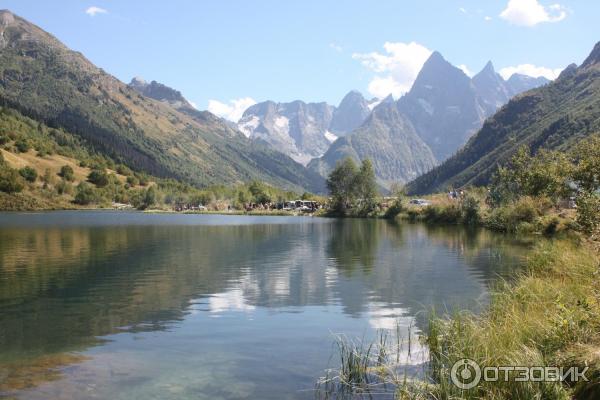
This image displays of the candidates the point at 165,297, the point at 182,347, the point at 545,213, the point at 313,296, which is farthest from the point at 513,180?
the point at 182,347

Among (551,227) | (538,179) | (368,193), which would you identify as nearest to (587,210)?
(551,227)

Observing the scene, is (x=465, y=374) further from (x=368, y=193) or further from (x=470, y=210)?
(x=368, y=193)

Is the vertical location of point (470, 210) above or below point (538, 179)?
below

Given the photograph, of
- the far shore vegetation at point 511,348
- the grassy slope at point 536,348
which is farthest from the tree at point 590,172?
the grassy slope at point 536,348

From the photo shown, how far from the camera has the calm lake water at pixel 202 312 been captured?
55.5 ft

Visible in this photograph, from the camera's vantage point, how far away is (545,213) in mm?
82500

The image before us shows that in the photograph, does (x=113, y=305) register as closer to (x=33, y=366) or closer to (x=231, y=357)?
(x=33, y=366)

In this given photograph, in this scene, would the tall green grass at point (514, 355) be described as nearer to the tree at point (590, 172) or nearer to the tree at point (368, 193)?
the tree at point (590, 172)

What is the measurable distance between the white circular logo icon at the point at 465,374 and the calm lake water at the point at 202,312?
4.75 m

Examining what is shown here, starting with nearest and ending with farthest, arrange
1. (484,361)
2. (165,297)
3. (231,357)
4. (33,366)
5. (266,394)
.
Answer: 1. (484,361)
2. (266,394)
3. (33,366)
4. (231,357)
5. (165,297)

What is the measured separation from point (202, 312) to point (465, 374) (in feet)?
60.4

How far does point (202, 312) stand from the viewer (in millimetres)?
28094

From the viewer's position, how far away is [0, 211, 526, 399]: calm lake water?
1691 cm

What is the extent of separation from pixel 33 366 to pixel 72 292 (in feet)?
52.6
